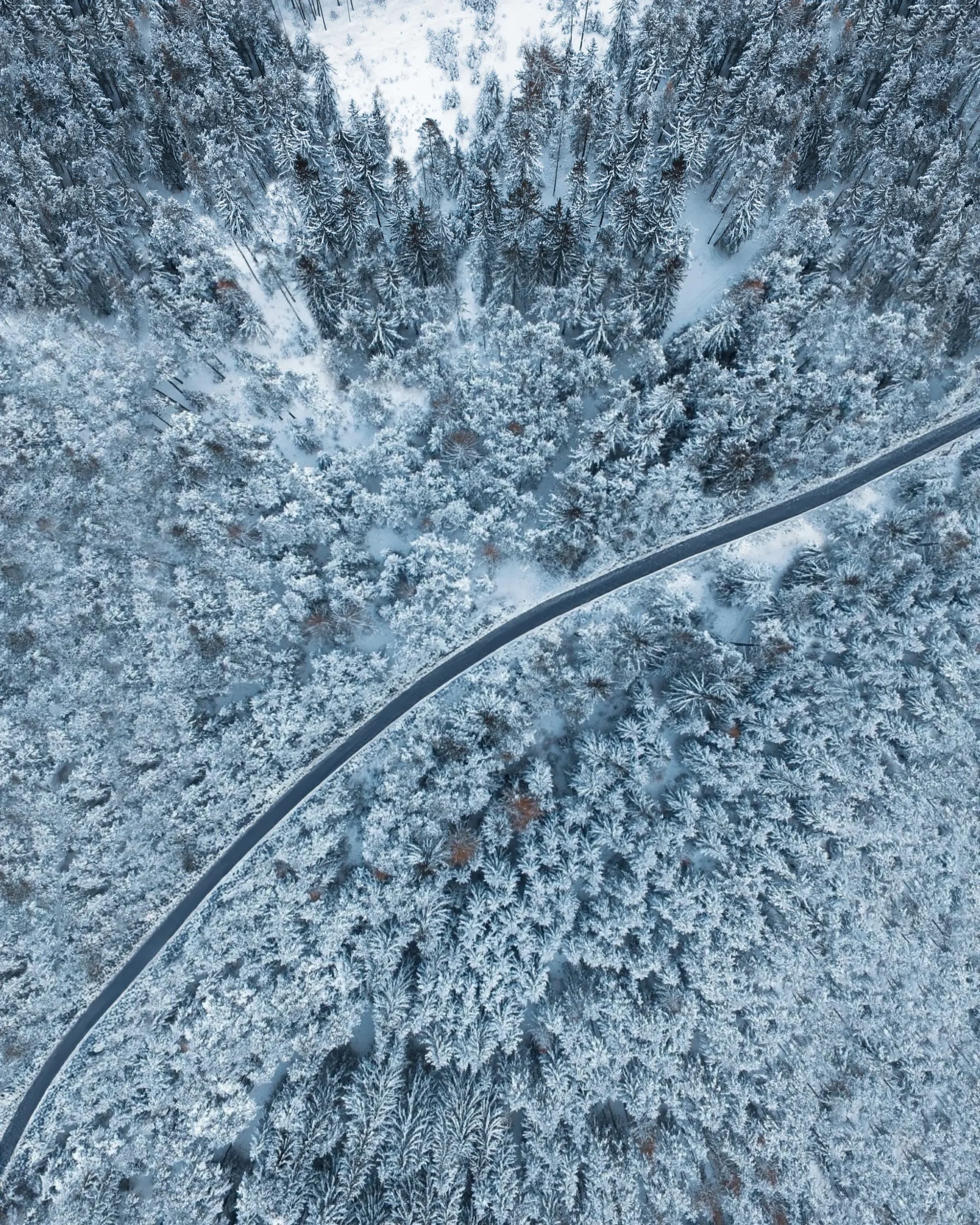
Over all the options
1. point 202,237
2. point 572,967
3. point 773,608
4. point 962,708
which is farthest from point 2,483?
point 962,708

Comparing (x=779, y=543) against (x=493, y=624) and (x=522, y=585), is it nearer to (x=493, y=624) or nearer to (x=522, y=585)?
(x=522, y=585)

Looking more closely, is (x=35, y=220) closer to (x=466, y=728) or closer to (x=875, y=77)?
(x=466, y=728)

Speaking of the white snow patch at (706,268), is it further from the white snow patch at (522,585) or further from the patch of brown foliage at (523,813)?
the patch of brown foliage at (523,813)

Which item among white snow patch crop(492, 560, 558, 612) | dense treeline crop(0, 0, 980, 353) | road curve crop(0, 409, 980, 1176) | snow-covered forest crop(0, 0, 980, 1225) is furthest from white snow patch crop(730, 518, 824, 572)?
dense treeline crop(0, 0, 980, 353)

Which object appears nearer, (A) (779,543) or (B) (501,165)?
(A) (779,543)

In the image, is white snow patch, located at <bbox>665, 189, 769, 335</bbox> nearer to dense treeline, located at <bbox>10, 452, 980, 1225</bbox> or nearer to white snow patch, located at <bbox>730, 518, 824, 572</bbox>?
white snow patch, located at <bbox>730, 518, 824, 572</bbox>

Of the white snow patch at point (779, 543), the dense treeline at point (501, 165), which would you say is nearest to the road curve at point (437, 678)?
the white snow patch at point (779, 543)

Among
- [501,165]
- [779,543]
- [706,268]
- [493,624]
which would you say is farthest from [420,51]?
[779,543]
